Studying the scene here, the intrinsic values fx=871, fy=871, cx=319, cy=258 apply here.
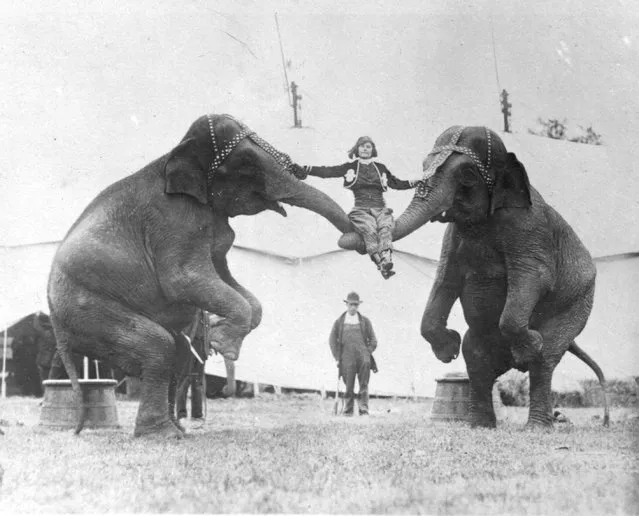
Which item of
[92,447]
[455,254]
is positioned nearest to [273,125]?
[455,254]

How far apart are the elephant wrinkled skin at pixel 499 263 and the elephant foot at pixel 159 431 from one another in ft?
6.26

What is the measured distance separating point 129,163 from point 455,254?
481cm

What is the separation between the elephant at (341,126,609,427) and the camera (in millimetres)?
5953

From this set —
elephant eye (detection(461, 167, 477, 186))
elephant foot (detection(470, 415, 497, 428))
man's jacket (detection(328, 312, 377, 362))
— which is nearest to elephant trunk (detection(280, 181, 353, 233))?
elephant eye (detection(461, 167, 477, 186))

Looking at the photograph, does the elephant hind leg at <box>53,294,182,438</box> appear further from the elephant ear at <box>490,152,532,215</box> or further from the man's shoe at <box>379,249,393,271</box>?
the elephant ear at <box>490,152,532,215</box>

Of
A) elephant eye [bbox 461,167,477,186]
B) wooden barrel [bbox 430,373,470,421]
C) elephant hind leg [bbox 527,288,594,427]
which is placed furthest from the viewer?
wooden barrel [bbox 430,373,470,421]

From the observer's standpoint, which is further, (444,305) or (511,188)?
(444,305)

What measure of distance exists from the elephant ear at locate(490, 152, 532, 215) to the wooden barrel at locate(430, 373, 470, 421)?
70.2 inches

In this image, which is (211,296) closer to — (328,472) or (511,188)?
(328,472)

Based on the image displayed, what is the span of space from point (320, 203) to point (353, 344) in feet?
14.7

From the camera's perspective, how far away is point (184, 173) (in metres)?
5.67

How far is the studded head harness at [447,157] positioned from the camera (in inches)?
234

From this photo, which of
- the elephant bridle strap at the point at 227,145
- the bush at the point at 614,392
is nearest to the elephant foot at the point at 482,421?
the elephant bridle strap at the point at 227,145

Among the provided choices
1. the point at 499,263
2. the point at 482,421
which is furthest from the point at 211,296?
the point at 482,421
